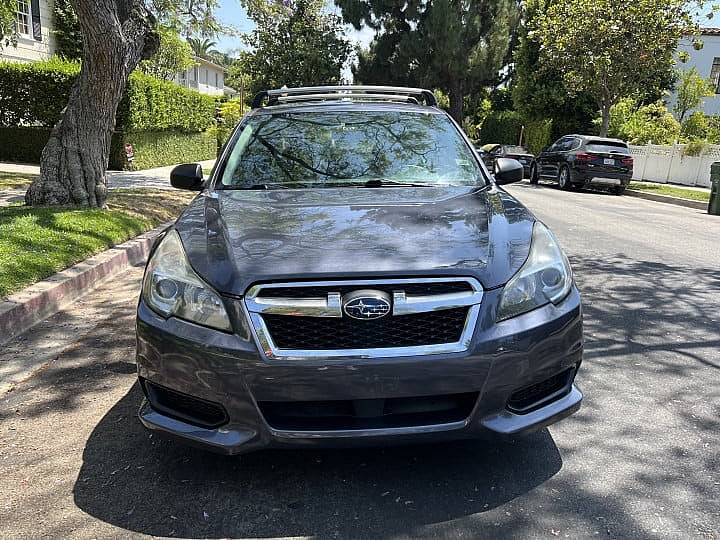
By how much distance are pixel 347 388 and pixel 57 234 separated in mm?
5384

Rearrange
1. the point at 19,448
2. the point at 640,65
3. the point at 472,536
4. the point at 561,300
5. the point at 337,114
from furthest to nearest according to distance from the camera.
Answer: the point at 640,65, the point at 337,114, the point at 19,448, the point at 561,300, the point at 472,536

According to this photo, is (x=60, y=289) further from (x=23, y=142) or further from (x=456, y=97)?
(x=456, y=97)

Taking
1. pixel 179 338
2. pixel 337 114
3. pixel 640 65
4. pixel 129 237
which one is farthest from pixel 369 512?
pixel 640 65

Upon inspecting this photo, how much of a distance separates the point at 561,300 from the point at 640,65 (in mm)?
21593

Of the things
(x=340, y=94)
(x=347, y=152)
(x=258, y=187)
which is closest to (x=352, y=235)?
(x=258, y=187)

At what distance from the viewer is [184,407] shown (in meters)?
2.64

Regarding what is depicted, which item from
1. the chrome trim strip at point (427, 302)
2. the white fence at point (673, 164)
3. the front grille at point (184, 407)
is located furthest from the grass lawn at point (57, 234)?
the white fence at point (673, 164)

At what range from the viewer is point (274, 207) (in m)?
3.25

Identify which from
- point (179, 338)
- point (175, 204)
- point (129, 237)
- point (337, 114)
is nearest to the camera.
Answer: point (179, 338)

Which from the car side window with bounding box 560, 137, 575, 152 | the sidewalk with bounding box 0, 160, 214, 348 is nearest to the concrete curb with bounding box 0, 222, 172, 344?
the sidewalk with bounding box 0, 160, 214, 348

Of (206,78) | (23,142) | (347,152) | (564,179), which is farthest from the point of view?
(206,78)

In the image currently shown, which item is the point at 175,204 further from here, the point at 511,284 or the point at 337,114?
the point at 511,284

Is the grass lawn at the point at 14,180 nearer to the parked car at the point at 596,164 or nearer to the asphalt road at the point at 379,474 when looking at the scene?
the asphalt road at the point at 379,474

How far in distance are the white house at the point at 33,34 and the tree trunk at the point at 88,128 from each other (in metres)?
13.9
